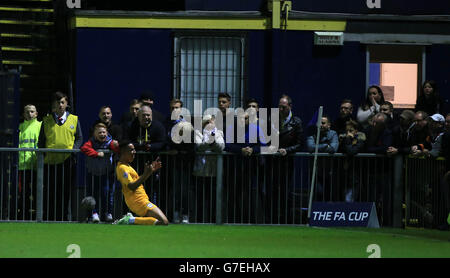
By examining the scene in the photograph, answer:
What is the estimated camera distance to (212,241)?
15859 millimetres

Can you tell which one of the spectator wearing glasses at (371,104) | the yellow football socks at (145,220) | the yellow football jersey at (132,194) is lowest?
the yellow football socks at (145,220)

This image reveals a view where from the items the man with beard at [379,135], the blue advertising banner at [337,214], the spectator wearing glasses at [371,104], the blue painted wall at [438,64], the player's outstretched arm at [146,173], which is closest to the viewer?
the player's outstretched arm at [146,173]

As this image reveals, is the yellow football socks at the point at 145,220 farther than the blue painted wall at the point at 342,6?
No

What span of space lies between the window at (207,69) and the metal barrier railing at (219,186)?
3.48 metres

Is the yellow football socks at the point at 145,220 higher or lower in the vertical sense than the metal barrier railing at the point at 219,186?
lower

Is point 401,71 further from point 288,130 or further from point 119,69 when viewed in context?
point 119,69

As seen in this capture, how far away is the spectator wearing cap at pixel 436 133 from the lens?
19141 millimetres

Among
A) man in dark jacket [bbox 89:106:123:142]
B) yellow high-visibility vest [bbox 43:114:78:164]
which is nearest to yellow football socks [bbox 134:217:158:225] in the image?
man in dark jacket [bbox 89:106:123:142]

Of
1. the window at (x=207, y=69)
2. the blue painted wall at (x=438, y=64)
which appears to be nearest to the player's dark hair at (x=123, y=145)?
the window at (x=207, y=69)

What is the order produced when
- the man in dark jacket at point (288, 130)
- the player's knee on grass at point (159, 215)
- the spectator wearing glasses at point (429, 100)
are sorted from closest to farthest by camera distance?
1. the player's knee on grass at point (159, 215)
2. the man in dark jacket at point (288, 130)
3. the spectator wearing glasses at point (429, 100)

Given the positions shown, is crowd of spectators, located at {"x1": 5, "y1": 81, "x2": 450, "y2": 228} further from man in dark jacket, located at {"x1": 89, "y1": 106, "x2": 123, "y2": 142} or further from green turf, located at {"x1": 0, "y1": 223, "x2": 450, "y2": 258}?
green turf, located at {"x1": 0, "y1": 223, "x2": 450, "y2": 258}

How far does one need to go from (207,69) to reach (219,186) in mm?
4132

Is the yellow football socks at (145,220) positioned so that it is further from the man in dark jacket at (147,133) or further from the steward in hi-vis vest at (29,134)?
the steward in hi-vis vest at (29,134)

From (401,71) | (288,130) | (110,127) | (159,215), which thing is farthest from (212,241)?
(401,71)
